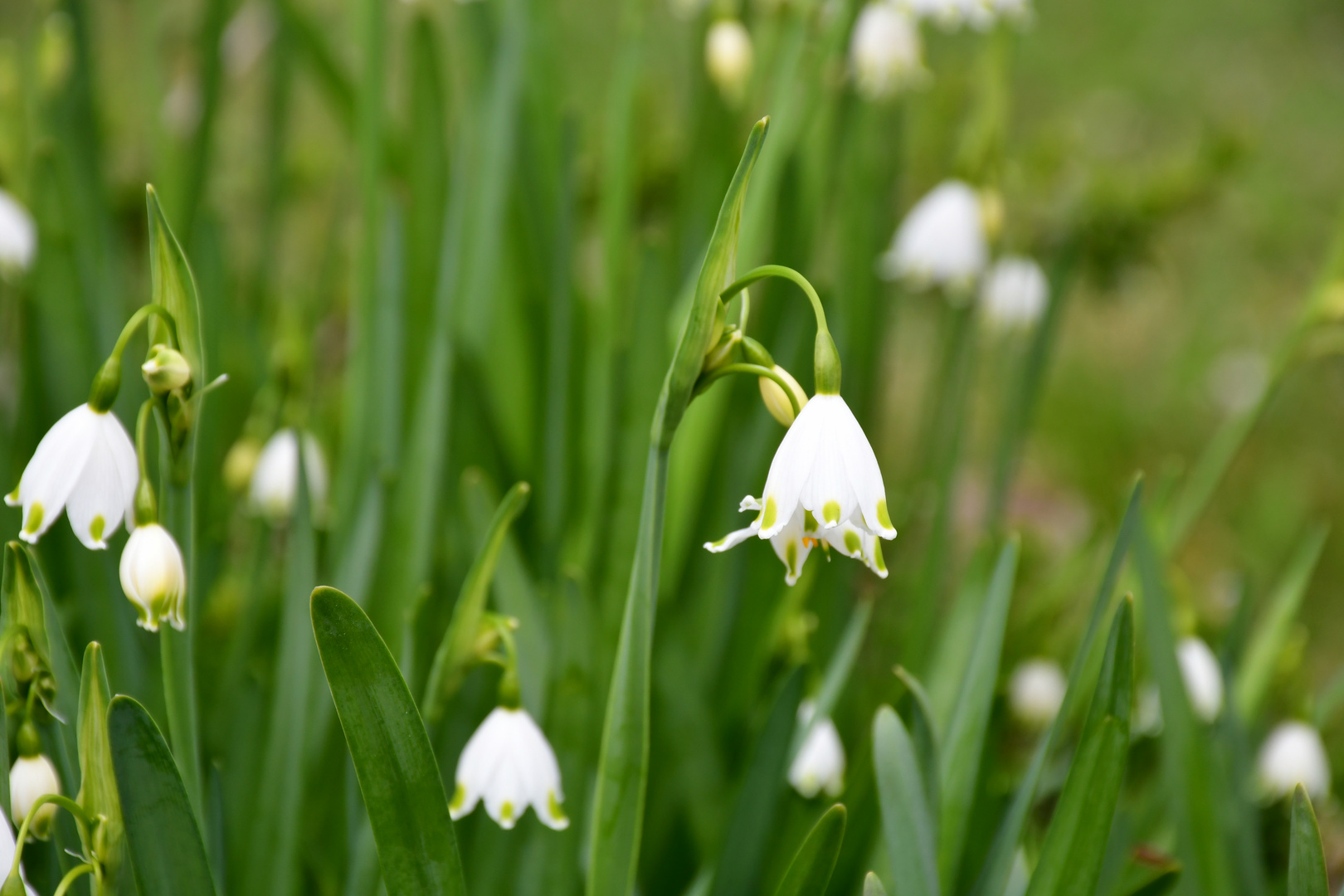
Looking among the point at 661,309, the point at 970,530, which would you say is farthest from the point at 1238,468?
the point at 661,309

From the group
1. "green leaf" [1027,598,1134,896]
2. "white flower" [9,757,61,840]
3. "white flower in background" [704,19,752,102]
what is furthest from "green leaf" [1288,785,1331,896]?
"white flower in background" [704,19,752,102]

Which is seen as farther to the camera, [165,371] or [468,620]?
[468,620]

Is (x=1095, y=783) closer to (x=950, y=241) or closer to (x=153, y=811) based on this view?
(x=153, y=811)

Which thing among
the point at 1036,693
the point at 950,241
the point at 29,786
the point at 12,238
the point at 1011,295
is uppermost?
the point at 1011,295

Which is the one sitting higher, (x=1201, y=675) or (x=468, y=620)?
(x=1201, y=675)

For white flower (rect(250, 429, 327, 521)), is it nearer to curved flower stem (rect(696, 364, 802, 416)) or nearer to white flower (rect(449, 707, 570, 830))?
white flower (rect(449, 707, 570, 830))

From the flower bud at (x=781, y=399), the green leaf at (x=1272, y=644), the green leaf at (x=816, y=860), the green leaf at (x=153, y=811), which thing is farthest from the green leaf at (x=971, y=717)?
the green leaf at (x=153, y=811)

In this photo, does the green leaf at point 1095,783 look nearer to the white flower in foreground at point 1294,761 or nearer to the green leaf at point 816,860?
the green leaf at point 816,860

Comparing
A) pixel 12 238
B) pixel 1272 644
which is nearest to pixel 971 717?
pixel 1272 644
